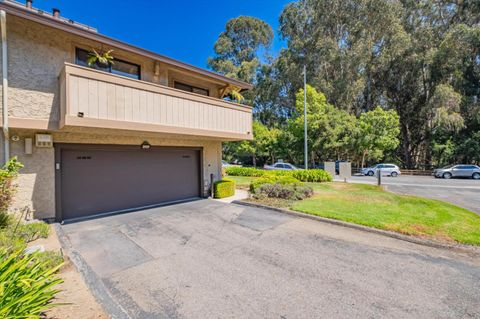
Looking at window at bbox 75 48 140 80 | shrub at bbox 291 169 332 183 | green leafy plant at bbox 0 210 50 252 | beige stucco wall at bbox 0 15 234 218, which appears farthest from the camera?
shrub at bbox 291 169 332 183

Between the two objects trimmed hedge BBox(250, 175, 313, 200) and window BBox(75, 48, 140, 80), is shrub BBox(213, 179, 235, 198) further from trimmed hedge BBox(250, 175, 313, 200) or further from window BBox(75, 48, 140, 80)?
window BBox(75, 48, 140, 80)

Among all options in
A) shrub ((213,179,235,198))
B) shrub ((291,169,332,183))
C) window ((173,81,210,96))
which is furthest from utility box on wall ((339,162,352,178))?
window ((173,81,210,96))

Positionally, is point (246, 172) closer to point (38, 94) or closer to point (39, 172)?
point (39, 172)

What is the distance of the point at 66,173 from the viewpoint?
748 cm

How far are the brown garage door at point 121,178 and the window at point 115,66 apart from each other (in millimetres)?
2780

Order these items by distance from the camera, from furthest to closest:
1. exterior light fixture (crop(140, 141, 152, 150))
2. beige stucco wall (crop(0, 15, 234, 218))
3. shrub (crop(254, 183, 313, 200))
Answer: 1. shrub (crop(254, 183, 313, 200))
2. exterior light fixture (crop(140, 141, 152, 150))
3. beige stucco wall (crop(0, 15, 234, 218))

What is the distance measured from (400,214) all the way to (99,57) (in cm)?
1127

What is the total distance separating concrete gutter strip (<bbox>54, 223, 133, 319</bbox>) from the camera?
313 centimetres

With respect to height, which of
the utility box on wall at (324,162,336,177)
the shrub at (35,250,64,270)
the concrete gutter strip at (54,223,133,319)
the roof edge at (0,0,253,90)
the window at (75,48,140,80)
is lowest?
the concrete gutter strip at (54,223,133,319)

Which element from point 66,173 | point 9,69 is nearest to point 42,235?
point 66,173

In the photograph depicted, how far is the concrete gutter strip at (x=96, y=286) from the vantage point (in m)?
3.13

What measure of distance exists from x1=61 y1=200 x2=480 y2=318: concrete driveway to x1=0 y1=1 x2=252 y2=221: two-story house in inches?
71.4

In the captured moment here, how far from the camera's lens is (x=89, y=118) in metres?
6.28

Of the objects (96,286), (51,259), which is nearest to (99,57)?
(51,259)
